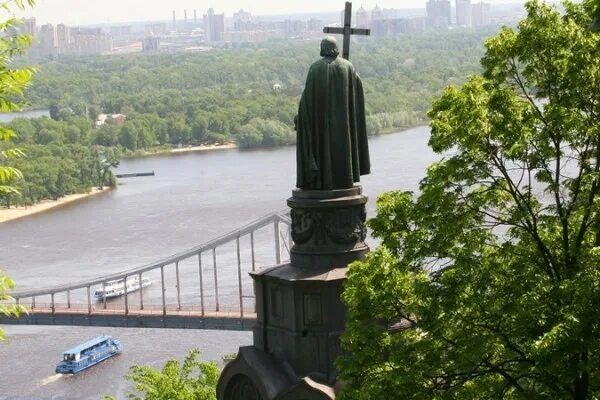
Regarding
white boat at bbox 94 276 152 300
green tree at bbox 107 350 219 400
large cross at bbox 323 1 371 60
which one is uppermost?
large cross at bbox 323 1 371 60

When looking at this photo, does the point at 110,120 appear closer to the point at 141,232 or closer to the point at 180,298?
the point at 141,232

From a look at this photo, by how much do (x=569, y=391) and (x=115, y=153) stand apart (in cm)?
7944

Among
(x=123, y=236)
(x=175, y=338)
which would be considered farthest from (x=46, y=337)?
(x=123, y=236)

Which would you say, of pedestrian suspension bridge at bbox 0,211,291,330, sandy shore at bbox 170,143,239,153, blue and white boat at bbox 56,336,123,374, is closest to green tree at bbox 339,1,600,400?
pedestrian suspension bridge at bbox 0,211,291,330

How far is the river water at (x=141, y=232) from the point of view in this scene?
30469 mm

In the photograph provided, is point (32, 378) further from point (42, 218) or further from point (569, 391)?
point (42, 218)

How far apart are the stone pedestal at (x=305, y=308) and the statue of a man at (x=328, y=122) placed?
11cm

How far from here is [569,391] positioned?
563 cm

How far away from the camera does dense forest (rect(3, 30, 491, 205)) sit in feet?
259

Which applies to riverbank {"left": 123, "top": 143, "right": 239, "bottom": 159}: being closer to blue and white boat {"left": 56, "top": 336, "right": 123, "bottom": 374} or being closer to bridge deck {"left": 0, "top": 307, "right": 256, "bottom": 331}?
bridge deck {"left": 0, "top": 307, "right": 256, "bottom": 331}

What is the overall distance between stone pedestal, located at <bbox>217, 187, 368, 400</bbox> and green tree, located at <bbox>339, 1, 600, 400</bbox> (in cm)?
44

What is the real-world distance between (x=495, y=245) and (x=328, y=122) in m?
1.27

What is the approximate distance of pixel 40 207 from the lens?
6706 cm

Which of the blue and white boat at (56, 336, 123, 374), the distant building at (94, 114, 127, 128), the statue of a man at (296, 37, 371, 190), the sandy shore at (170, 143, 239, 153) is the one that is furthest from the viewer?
the distant building at (94, 114, 127, 128)
